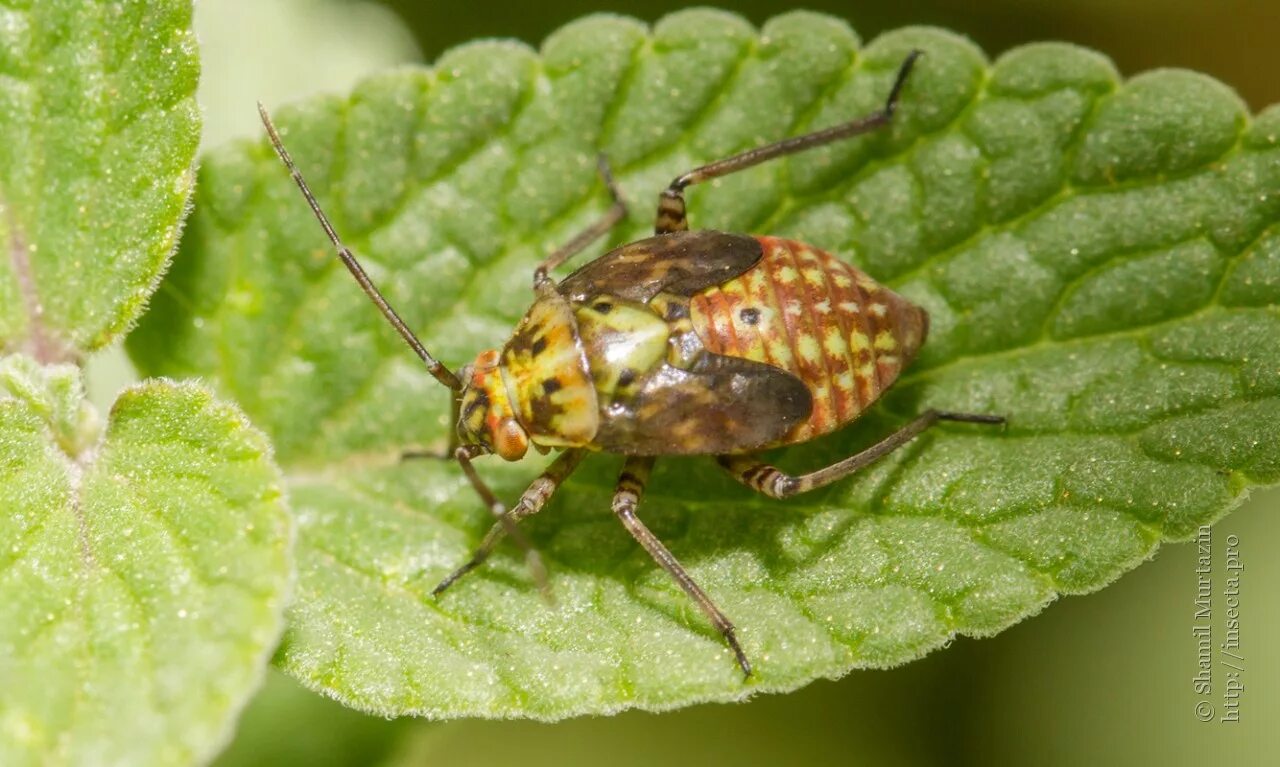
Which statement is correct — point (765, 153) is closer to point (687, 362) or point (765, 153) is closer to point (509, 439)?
A: point (687, 362)

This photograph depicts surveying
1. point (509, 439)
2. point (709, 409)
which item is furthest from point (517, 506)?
point (709, 409)

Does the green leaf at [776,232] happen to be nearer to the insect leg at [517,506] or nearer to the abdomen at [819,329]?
the insect leg at [517,506]

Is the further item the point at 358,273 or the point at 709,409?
the point at 358,273

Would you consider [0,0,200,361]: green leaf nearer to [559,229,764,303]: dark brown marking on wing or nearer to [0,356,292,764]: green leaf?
[0,356,292,764]: green leaf

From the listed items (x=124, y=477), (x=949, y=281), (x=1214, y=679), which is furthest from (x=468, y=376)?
(x=1214, y=679)

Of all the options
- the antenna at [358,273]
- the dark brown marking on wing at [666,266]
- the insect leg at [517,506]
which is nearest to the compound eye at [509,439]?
the insect leg at [517,506]

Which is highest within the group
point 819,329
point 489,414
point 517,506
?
point 819,329

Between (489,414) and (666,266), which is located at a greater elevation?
(666,266)

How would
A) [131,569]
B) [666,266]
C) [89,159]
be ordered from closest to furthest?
[131,569], [89,159], [666,266]
